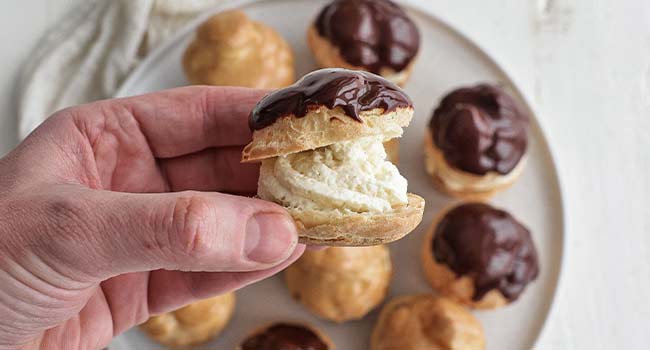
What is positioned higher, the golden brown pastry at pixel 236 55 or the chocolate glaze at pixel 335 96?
the chocolate glaze at pixel 335 96

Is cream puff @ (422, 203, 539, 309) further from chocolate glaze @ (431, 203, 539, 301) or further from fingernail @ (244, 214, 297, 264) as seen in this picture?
fingernail @ (244, 214, 297, 264)

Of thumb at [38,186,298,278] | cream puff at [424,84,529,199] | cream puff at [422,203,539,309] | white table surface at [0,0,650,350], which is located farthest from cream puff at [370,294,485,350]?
thumb at [38,186,298,278]

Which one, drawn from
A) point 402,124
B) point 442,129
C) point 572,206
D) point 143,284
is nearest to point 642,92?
point 572,206

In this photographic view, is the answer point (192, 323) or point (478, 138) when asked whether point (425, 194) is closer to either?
point (478, 138)

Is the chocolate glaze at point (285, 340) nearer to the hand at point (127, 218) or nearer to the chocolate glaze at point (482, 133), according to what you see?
the hand at point (127, 218)

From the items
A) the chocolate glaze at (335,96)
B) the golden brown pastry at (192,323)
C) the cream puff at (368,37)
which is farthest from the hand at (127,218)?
the cream puff at (368,37)

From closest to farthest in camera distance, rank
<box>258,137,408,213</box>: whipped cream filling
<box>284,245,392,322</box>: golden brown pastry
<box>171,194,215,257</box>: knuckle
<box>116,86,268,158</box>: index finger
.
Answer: <box>171,194,215,257</box>: knuckle < <box>258,137,408,213</box>: whipped cream filling < <box>116,86,268,158</box>: index finger < <box>284,245,392,322</box>: golden brown pastry

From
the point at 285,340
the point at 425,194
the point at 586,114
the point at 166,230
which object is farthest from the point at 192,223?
the point at 586,114
